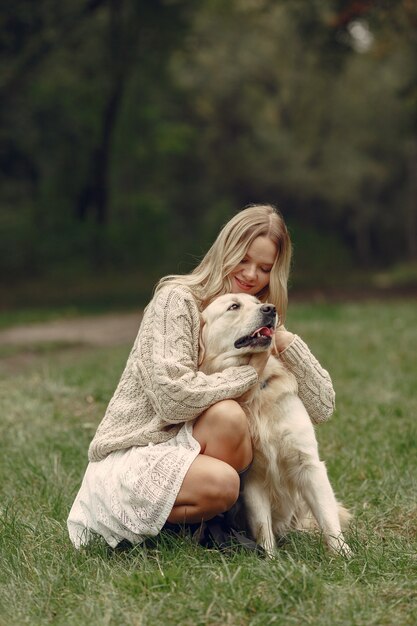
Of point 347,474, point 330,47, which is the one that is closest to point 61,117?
point 330,47

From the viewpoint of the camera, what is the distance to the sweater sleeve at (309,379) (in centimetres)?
367

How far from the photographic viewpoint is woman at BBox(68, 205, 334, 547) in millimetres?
3318

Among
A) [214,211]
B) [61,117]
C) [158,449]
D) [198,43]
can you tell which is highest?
[198,43]

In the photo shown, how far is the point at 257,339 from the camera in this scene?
3.46 meters

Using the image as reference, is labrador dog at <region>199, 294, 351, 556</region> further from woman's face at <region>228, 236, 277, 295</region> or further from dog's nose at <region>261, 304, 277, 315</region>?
woman's face at <region>228, 236, 277, 295</region>

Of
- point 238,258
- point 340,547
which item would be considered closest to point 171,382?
point 238,258

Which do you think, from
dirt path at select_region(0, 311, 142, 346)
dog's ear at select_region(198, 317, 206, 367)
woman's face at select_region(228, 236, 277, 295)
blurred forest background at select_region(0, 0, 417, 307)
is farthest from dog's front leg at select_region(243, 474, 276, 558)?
blurred forest background at select_region(0, 0, 417, 307)

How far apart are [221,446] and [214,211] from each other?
27.3 meters

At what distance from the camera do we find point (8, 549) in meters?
3.51

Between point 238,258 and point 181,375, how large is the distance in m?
0.64

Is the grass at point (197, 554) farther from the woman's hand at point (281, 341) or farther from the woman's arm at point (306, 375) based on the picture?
the woman's hand at point (281, 341)

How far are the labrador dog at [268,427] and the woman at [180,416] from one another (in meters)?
0.07

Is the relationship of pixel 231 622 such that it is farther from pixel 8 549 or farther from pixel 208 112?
pixel 208 112

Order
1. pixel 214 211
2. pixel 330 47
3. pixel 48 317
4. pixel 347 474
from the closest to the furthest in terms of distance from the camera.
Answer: pixel 347 474, pixel 48 317, pixel 330 47, pixel 214 211
